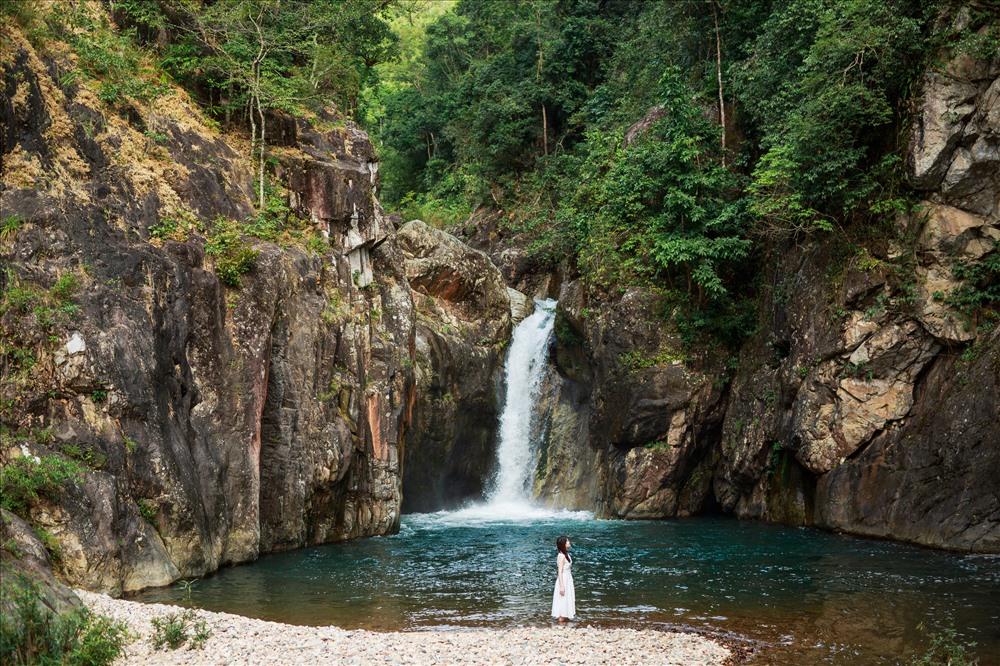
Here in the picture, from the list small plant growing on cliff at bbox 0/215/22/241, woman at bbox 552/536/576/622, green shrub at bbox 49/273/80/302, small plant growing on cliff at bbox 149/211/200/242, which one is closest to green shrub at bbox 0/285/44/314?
green shrub at bbox 49/273/80/302

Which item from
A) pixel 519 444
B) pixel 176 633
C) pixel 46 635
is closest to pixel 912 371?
pixel 519 444

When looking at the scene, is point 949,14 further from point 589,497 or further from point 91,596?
point 91,596

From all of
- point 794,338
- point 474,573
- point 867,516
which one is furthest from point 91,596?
point 794,338

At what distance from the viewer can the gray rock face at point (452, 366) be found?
29.0 meters

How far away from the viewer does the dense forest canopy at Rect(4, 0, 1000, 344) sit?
22.4 metres

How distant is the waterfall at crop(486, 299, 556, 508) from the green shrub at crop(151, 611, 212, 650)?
19.0 meters

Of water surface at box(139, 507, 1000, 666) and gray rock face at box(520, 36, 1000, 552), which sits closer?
water surface at box(139, 507, 1000, 666)

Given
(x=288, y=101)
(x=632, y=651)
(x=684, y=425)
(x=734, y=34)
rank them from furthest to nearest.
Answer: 1. (x=734, y=34)
2. (x=684, y=425)
3. (x=288, y=101)
4. (x=632, y=651)

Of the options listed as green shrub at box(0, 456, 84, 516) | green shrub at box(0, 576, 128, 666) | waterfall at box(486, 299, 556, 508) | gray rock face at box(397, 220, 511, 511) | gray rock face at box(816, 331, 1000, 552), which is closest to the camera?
green shrub at box(0, 576, 128, 666)

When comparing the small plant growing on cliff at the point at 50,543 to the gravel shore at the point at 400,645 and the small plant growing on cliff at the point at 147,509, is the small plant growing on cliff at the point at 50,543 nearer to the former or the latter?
the gravel shore at the point at 400,645

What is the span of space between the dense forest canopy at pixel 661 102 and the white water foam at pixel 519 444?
365cm

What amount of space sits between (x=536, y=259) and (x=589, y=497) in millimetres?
13143

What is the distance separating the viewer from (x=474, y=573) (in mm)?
17938

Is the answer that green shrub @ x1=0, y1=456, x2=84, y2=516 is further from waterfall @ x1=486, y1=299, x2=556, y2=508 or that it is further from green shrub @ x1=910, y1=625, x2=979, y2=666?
waterfall @ x1=486, y1=299, x2=556, y2=508
